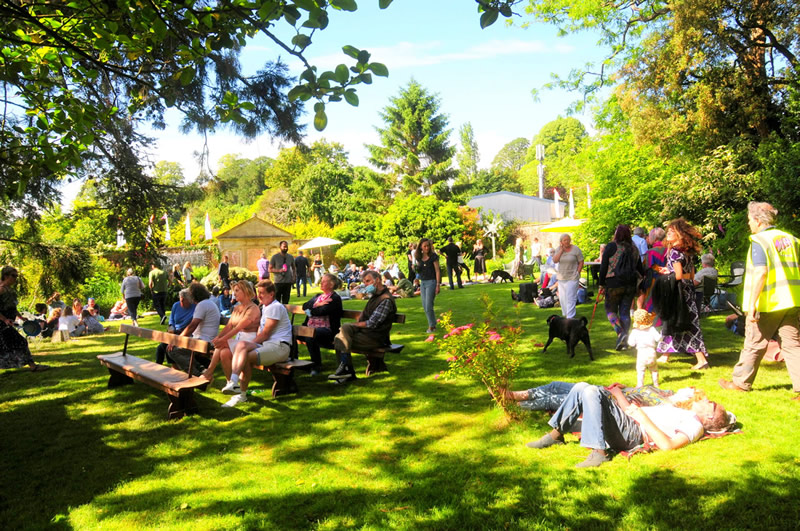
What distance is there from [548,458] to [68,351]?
9.72m

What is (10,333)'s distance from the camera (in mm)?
8289

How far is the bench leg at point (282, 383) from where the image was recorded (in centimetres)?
610

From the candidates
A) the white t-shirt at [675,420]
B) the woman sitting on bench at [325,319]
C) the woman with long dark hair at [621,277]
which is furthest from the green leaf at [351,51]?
the woman with long dark hair at [621,277]

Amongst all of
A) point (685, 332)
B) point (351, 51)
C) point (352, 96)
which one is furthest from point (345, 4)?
point (685, 332)

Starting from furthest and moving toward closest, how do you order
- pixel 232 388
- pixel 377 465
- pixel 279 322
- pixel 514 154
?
pixel 514 154 → pixel 279 322 → pixel 232 388 → pixel 377 465

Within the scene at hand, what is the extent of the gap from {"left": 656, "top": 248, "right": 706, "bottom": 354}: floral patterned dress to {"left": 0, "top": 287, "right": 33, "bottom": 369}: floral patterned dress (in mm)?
9074

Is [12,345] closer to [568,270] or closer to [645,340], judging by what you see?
[568,270]

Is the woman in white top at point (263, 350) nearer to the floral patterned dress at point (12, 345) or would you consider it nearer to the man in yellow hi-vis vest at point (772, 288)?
the floral patterned dress at point (12, 345)

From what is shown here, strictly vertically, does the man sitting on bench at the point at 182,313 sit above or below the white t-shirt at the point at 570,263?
below

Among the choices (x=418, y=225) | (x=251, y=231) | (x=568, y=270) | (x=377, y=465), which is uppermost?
(x=251, y=231)

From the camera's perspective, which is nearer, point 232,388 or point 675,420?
point 675,420

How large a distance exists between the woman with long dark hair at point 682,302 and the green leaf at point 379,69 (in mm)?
4703

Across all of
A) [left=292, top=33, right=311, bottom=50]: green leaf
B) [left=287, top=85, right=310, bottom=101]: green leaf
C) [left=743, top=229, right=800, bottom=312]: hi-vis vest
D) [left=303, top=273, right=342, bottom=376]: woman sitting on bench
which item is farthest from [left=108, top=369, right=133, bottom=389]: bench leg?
[left=743, top=229, right=800, bottom=312]: hi-vis vest

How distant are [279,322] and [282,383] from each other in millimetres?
693
